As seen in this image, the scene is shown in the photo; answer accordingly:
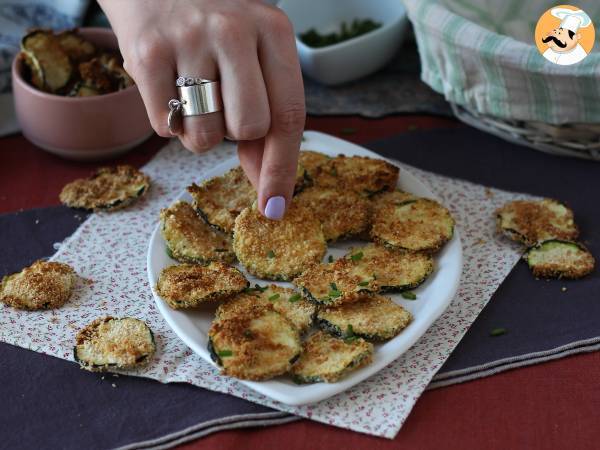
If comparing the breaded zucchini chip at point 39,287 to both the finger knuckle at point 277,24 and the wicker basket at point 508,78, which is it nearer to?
the finger knuckle at point 277,24

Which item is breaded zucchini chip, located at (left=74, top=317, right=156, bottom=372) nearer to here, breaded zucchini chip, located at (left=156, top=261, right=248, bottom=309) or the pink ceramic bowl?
breaded zucchini chip, located at (left=156, top=261, right=248, bottom=309)

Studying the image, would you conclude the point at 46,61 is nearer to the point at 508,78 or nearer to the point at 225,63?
the point at 225,63

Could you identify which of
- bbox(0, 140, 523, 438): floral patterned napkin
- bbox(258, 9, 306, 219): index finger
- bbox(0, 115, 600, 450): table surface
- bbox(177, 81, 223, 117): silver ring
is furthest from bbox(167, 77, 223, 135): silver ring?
bbox(0, 115, 600, 450): table surface

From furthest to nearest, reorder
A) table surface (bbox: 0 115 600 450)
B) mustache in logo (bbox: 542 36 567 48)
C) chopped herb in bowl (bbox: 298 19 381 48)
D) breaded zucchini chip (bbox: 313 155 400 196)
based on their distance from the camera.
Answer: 1. chopped herb in bowl (bbox: 298 19 381 48)
2. mustache in logo (bbox: 542 36 567 48)
3. breaded zucchini chip (bbox: 313 155 400 196)
4. table surface (bbox: 0 115 600 450)

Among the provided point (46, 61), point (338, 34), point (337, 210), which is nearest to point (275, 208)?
point (337, 210)

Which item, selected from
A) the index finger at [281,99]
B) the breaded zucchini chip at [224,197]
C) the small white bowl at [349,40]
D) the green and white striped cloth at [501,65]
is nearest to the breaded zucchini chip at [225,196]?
the breaded zucchini chip at [224,197]

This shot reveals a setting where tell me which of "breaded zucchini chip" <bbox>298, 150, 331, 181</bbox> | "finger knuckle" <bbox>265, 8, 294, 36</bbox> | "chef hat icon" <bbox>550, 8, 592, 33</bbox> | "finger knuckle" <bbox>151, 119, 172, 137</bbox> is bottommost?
"breaded zucchini chip" <bbox>298, 150, 331, 181</bbox>
